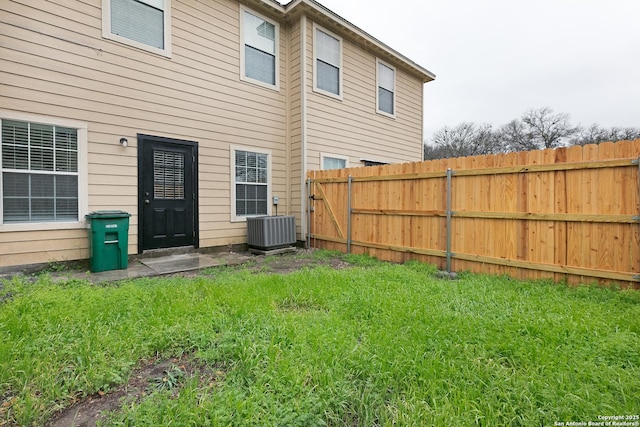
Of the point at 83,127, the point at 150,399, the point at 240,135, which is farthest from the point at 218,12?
the point at 150,399

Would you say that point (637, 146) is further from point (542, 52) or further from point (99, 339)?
point (542, 52)

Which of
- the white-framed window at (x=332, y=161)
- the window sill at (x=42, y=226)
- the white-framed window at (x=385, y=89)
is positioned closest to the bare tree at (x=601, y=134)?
→ the white-framed window at (x=385, y=89)

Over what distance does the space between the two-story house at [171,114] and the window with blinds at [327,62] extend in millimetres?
40

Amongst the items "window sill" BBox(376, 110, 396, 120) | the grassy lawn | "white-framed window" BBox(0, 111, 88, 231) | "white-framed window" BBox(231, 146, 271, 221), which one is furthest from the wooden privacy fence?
"white-framed window" BBox(0, 111, 88, 231)

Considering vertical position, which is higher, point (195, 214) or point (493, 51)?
point (493, 51)

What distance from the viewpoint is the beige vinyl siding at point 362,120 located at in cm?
752

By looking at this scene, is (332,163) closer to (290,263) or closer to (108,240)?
(290,263)

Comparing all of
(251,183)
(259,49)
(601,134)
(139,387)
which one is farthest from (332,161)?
(601,134)

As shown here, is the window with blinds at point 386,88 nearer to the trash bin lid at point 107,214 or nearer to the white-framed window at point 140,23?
the white-framed window at point 140,23

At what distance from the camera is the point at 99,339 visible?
2.15 m

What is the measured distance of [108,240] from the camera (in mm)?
4660

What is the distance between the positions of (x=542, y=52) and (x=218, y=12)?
21309 mm

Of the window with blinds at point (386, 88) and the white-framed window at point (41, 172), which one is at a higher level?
the window with blinds at point (386, 88)

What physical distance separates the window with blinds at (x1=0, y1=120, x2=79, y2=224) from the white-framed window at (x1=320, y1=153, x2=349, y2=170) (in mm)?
4948
